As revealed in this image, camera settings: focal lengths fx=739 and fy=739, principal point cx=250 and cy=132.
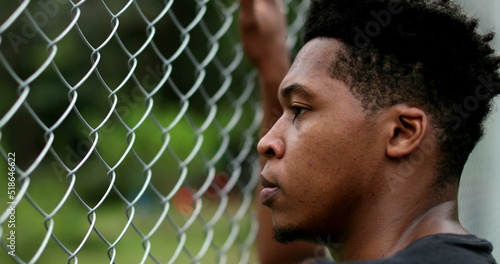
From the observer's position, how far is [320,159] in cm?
186

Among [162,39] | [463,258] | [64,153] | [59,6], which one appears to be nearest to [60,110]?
[64,153]

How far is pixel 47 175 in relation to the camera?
5527 mm

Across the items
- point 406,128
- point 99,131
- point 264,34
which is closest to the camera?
point 406,128

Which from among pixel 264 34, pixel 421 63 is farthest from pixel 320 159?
pixel 264 34

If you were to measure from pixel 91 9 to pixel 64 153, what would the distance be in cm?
121

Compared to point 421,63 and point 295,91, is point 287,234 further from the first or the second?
point 421,63

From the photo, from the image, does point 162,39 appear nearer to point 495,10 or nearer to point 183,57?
point 183,57

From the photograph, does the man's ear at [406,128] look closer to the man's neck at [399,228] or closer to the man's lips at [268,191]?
the man's neck at [399,228]

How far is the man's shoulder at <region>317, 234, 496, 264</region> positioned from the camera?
1.59 m
